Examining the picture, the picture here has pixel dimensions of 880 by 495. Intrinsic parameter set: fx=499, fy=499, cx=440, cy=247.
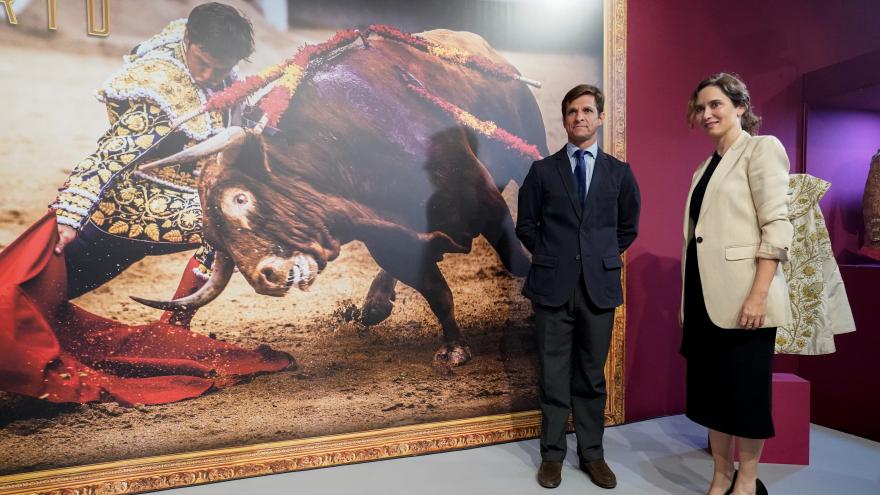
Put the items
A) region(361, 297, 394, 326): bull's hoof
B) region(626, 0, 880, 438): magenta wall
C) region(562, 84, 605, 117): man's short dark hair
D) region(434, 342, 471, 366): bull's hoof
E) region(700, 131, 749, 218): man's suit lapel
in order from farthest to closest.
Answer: region(626, 0, 880, 438): magenta wall → region(434, 342, 471, 366): bull's hoof → region(361, 297, 394, 326): bull's hoof → region(562, 84, 605, 117): man's short dark hair → region(700, 131, 749, 218): man's suit lapel

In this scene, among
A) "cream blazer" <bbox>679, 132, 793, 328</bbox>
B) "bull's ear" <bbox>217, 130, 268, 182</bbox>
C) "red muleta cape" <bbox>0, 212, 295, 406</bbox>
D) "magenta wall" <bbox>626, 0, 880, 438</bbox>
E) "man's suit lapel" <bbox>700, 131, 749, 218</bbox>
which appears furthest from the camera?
"magenta wall" <bbox>626, 0, 880, 438</bbox>

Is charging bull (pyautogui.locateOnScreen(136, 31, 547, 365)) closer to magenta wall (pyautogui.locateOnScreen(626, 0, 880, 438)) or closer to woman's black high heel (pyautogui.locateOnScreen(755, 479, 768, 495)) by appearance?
magenta wall (pyautogui.locateOnScreen(626, 0, 880, 438))

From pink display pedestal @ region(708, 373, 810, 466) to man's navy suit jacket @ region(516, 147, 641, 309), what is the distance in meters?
0.88

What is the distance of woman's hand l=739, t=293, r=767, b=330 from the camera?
158cm

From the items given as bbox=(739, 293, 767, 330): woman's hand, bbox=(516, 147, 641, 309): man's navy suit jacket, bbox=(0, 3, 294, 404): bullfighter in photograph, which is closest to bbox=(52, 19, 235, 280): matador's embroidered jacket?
bbox=(0, 3, 294, 404): bullfighter in photograph

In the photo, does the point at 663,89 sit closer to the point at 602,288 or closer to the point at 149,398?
the point at 602,288

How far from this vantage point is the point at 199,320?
2.13m

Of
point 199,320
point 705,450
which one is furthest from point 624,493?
point 199,320

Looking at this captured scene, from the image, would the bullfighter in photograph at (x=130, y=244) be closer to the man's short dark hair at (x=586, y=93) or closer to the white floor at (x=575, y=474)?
the white floor at (x=575, y=474)

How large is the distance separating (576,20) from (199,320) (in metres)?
2.33

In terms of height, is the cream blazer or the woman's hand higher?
the cream blazer

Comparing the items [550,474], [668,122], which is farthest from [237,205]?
[668,122]

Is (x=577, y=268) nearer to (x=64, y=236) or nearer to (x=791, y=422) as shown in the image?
(x=791, y=422)

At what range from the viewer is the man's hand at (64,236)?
6.50 feet
